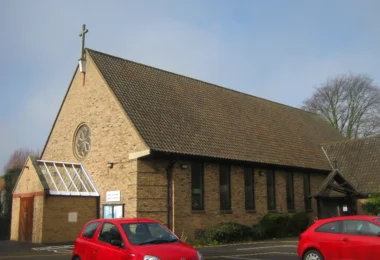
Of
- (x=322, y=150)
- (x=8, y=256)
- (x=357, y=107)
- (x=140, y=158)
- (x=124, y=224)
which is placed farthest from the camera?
(x=357, y=107)

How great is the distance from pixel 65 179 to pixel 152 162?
524 centimetres

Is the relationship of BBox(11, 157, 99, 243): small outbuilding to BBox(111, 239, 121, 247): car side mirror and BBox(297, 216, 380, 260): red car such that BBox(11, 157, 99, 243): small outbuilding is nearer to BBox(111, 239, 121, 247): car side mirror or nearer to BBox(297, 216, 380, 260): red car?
BBox(111, 239, 121, 247): car side mirror

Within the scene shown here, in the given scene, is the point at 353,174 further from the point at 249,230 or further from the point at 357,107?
the point at 357,107

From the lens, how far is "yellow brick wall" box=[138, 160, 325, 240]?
19047 mm

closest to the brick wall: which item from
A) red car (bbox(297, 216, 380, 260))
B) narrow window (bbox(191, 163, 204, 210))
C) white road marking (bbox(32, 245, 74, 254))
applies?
white road marking (bbox(32, 245, 74, 254))

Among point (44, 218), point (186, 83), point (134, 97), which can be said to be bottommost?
point (44, 218)

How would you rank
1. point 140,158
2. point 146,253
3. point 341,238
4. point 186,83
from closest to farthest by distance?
point 146,253 → point 341,238 → point 140,158 → point 186,83

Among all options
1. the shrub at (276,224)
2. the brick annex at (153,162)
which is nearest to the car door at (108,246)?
the brick annex at (153,162)

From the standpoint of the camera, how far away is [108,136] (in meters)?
21.4

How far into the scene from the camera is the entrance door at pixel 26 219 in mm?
20297

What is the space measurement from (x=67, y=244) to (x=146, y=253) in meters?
12.2

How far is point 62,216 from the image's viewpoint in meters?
19.7

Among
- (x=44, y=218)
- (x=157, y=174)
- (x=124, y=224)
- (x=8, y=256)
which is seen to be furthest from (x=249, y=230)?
(x=124, y=224)

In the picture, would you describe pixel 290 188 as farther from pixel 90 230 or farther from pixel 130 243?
pixel 130 243
